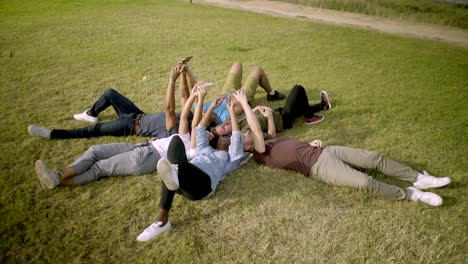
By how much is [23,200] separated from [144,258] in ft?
6.21

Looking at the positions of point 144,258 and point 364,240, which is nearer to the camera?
point 144,258

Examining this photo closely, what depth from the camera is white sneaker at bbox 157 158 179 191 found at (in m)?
3.16

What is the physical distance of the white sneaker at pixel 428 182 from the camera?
13.6 ft

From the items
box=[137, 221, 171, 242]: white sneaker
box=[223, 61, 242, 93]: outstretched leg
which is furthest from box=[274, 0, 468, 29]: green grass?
box=[137, 221, 171, 242]: white sneaker

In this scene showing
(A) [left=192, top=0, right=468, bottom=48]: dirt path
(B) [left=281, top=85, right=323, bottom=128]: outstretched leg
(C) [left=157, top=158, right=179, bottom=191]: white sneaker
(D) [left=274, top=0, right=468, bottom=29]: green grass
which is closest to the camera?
(C) [left=157, top=158, right=179, bottom=191]: white sneaker

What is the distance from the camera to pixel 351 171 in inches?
161

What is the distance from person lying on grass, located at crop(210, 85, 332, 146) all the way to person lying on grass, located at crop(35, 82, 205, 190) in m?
0.60

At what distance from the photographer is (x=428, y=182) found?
4.16m

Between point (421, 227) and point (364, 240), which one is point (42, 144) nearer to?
point (364, 240)

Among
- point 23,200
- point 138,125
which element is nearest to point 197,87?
point 138,125

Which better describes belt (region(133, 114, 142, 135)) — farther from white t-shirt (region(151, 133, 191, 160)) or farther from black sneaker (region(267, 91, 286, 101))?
black sneaker (region(267, 91, 286, 101))

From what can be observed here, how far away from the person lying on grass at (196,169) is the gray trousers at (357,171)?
36.8 inches

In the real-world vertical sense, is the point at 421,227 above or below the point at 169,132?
below

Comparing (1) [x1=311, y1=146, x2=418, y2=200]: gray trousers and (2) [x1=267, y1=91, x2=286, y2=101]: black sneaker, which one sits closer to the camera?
(1) [x1=311, y1=146, x2=418, y2=200]: gray trousers
